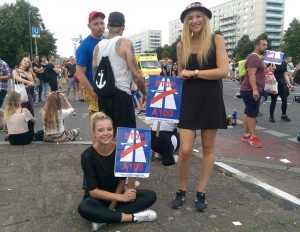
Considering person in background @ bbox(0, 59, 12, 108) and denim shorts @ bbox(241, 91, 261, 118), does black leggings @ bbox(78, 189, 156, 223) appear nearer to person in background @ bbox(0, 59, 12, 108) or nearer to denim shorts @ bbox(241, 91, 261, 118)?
denim shorts @ bbox(241, 91, 261, 118)

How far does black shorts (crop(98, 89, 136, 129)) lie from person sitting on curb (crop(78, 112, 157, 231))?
0.50 meters

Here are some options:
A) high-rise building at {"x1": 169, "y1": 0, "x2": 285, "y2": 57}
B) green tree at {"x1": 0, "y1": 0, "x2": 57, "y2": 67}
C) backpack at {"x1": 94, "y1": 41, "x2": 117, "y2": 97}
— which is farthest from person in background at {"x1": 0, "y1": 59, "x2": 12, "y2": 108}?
high-rise building at {"x1": 169, "y1": 0, "x2": 285, "y2": 57}

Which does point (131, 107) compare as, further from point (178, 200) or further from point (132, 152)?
point (178, 200)

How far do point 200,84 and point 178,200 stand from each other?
1209 millimetres

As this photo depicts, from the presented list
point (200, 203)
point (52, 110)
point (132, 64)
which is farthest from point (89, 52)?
point (52, 110)

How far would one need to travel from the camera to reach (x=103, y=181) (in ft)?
11.0

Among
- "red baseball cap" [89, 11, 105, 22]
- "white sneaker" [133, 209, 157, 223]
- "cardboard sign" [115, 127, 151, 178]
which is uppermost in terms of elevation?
"red baseball cap" [89, 11, 105, 22]

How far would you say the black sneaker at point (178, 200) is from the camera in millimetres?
3587

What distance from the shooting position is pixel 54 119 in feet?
21.3

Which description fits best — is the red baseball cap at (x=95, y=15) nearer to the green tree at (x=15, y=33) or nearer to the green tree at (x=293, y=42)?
the green tree at (x=15, y=33)

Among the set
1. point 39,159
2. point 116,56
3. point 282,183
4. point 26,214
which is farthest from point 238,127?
point 26,214

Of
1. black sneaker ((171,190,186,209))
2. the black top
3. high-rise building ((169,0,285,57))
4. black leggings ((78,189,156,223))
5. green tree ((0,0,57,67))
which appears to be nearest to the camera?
black leggings ((78,189,156,223))

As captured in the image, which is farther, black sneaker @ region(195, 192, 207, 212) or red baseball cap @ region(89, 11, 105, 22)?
red baseball cap @ region(89, 11, 105, 22)

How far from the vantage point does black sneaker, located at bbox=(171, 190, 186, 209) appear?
359cm
